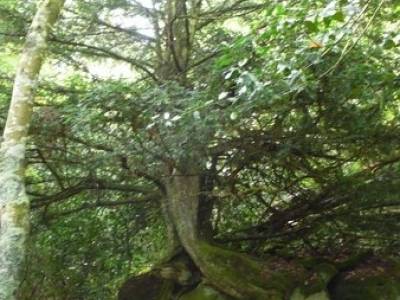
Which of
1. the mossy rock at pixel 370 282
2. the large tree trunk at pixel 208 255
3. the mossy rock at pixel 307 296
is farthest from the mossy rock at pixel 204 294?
the mossy rock at pixel 370 282

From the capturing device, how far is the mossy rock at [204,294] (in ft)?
18.4

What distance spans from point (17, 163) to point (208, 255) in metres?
2.62

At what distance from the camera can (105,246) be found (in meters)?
7.11

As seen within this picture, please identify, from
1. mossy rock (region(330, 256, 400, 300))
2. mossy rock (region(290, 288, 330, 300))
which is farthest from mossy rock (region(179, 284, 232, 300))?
mossy rock (region(330, 256, 400, 300))

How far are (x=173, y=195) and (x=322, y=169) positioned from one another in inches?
65.3

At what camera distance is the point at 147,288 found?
616cm

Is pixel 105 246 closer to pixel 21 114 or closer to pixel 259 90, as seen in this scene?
pixel 21 114

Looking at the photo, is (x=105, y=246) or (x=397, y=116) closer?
(x=397, y=116)

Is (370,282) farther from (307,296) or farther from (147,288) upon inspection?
(147,288)

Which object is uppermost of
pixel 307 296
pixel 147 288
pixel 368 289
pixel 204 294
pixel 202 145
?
pixel 202 145

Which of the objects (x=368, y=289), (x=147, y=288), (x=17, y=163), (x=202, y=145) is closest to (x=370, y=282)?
(x=368, y=289)

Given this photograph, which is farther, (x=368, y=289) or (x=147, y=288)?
(x=147, y=288)

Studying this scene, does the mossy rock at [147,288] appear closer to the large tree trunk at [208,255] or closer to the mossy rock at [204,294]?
the mossy rock at [204,294]

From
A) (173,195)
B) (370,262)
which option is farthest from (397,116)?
(173,195)
